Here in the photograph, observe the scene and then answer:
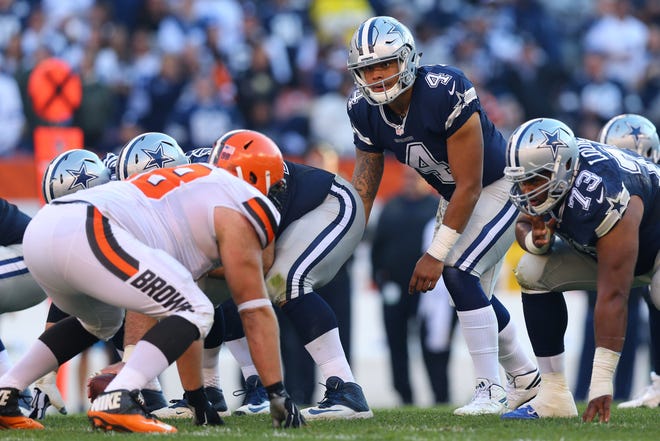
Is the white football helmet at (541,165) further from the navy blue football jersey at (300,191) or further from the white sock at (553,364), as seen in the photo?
the navy blue football jersey at (300,191)

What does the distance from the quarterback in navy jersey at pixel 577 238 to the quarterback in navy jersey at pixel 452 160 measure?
29 centimetres

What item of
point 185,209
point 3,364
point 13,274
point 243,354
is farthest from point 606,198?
point 3,364

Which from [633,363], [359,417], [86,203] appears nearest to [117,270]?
[86,203]

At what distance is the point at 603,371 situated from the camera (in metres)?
5.49

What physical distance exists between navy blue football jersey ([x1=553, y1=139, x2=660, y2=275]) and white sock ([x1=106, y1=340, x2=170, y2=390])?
2084mm

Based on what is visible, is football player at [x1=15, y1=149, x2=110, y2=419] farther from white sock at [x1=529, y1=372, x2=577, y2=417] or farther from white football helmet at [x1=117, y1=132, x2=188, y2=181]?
white sock at [x1=529, y1=372, x2=577, y2=417]

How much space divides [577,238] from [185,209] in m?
1.91

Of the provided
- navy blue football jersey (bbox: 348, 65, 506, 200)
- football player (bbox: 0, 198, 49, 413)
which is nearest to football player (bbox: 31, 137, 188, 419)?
football player (bbox: 0, 198, 49, 413)

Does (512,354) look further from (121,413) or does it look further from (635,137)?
(121,413)

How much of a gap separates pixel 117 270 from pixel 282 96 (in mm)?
9132

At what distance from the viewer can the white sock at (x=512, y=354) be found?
271 inches

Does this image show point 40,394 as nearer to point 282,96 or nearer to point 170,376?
point 170,376

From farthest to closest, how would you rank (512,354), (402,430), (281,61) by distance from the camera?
1. (281,61)
2. (512,354)
3. (402,430)

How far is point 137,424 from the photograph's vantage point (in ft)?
16.6
